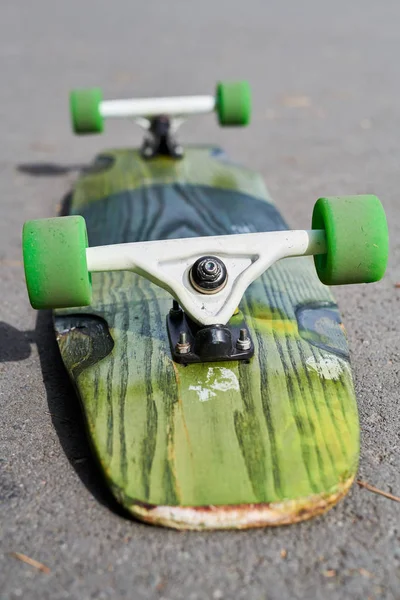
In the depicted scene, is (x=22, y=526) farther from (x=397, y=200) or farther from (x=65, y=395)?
(x=397, y=200)

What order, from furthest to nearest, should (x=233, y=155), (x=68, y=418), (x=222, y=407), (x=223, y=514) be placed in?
1. (x=233, y=155)
2. (x=68, y=418)
3. (x=222, y=407)
4. (x=223, y=514)

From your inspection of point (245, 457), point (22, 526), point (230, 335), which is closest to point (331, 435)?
point (245, 457)

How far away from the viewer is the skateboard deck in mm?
1894

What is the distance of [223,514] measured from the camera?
6.14 ft

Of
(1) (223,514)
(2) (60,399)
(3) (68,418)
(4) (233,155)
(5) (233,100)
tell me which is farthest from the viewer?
(4) (233,155)

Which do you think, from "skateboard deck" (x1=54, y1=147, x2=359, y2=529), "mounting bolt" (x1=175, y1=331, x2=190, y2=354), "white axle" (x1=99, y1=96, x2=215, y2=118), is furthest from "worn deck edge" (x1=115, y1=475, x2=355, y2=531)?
"white axle" (x1=99, y1=96, x2=215, y2=118)

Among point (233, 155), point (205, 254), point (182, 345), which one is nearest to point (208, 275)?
point (205, 254)

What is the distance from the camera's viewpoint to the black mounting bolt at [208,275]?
220 cm

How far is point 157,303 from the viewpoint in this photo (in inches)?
103

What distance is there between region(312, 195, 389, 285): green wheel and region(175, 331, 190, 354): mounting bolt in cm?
43

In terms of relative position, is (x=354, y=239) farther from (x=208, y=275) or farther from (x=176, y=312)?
(x=176, y=312)

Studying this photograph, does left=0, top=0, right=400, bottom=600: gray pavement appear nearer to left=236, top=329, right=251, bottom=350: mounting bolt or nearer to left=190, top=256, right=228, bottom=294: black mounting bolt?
left=236, top=329, right=251, bottom=350: mounting bolt

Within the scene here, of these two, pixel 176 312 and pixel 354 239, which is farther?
pixel 176 312

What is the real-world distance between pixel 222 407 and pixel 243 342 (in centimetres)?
24
